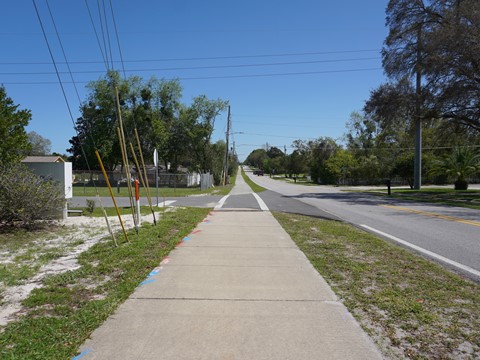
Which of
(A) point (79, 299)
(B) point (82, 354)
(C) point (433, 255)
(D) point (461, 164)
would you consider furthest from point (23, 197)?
(D) point (461, 164)

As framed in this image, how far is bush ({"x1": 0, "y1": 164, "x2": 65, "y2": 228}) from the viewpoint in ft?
31.0

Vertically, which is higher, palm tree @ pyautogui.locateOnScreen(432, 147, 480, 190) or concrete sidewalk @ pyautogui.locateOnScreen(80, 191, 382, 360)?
palm tree @ pyautogui.locateOnScreen(432, 147, 480, 190)

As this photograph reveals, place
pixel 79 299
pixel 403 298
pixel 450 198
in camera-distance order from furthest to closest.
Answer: pixel 450 198 → pixel 403 298 → pixel 79 299

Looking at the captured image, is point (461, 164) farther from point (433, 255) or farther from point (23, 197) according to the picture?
point (23, 197)

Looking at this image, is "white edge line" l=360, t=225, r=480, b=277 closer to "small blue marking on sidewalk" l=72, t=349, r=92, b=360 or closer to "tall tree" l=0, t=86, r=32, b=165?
"small blue marking on sidewalk" l=72, t=349, r=92, b=360

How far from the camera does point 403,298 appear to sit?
493 cm

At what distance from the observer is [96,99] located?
179 feet

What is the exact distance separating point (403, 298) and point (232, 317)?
2.21 m

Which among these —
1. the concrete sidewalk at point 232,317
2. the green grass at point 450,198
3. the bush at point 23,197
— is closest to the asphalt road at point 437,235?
the concrete sidewalk at point 232,317

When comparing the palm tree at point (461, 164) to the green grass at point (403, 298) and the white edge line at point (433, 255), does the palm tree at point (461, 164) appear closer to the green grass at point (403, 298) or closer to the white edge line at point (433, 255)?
the white edge line at point (433, 255)

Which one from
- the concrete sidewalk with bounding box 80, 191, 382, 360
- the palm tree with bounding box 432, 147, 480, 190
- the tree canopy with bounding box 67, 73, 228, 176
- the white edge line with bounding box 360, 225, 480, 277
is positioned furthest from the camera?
the tree canopy with bounding box 67, 73, 228, 176

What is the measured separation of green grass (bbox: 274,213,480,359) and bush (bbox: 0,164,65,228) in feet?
21.3

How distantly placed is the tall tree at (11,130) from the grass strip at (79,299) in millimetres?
4650

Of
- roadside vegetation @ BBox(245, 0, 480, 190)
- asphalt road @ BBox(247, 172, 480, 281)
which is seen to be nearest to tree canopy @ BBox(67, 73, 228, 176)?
roadside vegetation @ BBox(245, 0, 480, 190)
